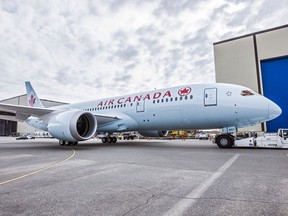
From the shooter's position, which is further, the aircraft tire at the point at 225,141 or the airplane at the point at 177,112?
the aircraft tire at the point at 225,141

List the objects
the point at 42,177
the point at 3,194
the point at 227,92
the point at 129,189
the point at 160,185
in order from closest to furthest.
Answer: the point at 3,194, the point at 129,189, the point at 160,185, the point at 42,177, the point at 227,92

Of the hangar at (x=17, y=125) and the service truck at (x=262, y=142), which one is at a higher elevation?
the hangar at (x=17, y=125)

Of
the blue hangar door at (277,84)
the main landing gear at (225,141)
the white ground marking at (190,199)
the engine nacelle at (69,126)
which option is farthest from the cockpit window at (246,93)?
the blue hangar door at (277,84)

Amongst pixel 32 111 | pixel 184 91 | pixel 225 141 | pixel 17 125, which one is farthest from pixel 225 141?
pixel 17 125

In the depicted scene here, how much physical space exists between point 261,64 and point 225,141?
1345 centimetres

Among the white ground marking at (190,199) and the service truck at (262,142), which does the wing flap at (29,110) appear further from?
the white ground marking at (190,199)

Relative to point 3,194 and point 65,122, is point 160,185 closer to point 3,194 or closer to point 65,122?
point 3,194

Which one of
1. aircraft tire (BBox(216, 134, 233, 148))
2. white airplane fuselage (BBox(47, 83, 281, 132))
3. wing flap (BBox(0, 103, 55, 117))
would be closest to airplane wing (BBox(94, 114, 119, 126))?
white airplane fuselage (BBox(47, 83, 281, 132))

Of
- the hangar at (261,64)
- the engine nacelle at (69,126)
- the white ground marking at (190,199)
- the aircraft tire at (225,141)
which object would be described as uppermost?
the hangar at (261,64)

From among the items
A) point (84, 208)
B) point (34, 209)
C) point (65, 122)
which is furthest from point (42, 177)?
point (65, 122)

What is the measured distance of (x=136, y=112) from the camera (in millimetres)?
12695

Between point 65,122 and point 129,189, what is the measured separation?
8.18 meters

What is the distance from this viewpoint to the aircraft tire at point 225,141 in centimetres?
1030

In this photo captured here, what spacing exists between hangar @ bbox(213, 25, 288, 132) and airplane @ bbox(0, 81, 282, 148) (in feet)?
36.6
